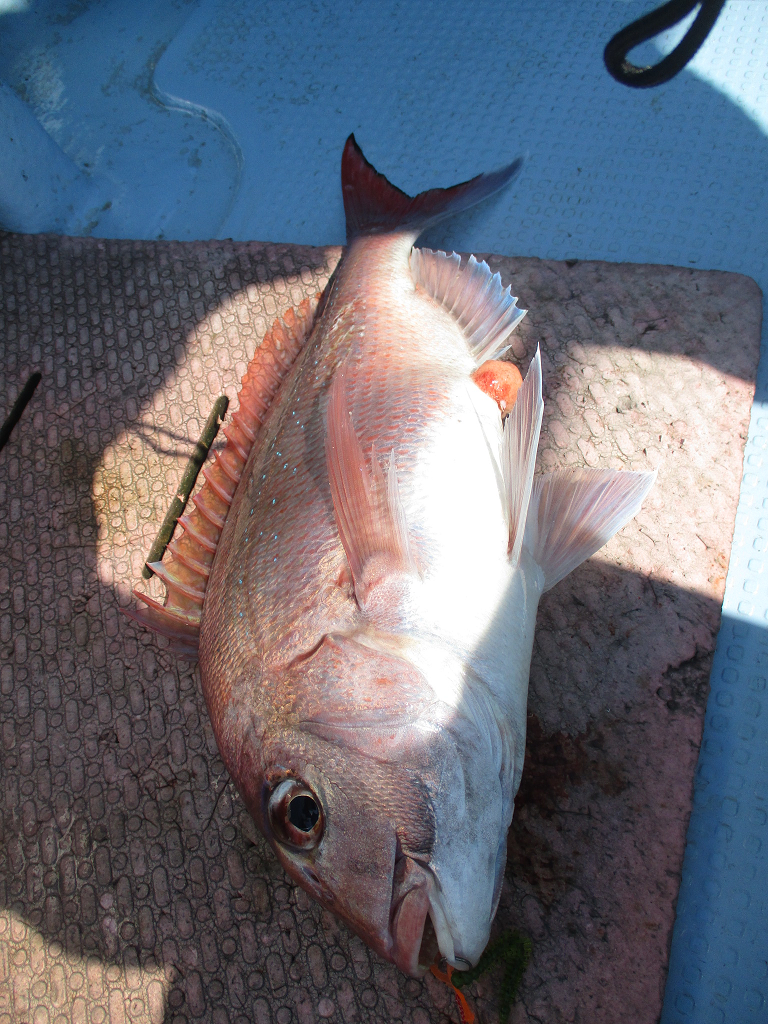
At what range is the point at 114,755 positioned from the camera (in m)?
1.80

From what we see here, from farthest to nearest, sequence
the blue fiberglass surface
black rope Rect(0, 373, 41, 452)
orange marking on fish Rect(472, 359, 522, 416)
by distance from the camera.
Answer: black rope Rect(0, 373, 41, 452) < the blue fiberglass surface < orange marking on fish Rect(472, 359, 522, 416)

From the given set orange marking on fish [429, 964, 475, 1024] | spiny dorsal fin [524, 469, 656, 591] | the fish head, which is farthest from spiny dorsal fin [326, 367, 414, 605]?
orange marking on fish [429, 964, 475, 1024]

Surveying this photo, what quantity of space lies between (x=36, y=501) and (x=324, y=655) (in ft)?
4.97

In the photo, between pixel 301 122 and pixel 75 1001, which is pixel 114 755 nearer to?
pixel 75 1001

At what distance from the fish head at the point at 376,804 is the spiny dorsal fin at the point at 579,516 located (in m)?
0.56

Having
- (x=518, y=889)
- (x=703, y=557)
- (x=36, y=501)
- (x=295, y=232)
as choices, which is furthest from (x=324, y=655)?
(x=295, y=232)

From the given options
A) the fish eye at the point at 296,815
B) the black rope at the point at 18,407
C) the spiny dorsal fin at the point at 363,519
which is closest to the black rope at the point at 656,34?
the spiny dorsal fin at the point at 363,519

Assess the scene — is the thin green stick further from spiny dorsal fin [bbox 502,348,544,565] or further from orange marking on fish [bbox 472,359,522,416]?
Result: spiny dorsal fin [bbox 502,348,544,565]

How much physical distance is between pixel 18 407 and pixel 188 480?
77 cm

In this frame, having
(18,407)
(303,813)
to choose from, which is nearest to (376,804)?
(303,813)

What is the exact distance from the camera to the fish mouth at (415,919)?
0.99 metres

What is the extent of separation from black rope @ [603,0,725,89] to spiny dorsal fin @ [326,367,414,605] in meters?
2.23

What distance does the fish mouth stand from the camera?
99 centimetres

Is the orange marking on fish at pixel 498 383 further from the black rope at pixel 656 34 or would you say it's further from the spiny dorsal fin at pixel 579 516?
the black rope at pixel 656 34
